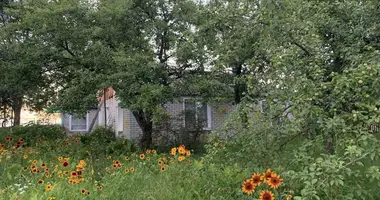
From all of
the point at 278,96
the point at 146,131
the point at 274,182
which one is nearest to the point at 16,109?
the point at 146,131

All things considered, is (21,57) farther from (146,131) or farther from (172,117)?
(172,117)

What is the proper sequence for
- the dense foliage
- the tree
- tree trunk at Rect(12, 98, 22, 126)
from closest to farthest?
the dense foliage, the tree, tree trunk at Rect(12, 98, 22, 126)

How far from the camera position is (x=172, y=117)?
1150 centimetres

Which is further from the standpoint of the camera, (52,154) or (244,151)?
(52,154)

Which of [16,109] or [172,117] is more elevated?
[16,109]

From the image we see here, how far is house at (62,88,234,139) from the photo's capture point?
11367mm

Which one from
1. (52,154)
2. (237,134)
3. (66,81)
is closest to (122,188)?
(237,134)

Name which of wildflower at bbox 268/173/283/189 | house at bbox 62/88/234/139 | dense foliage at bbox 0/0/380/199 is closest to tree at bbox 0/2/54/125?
dense foliage at bbox 0/0/380/199

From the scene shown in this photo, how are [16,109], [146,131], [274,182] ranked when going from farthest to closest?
[16,109] → [146,131] → [274,182]

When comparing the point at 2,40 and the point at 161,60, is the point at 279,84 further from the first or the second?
the point at 2,40

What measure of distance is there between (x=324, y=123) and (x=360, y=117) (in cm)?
34

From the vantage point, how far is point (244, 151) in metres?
4.37

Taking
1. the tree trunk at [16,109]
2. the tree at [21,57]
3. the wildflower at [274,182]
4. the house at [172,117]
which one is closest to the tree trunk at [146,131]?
the house at [172,117]

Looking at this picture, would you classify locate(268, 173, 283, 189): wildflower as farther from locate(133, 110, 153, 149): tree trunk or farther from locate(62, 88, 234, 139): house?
locate(133, 110, 153, 149): tree trunk
